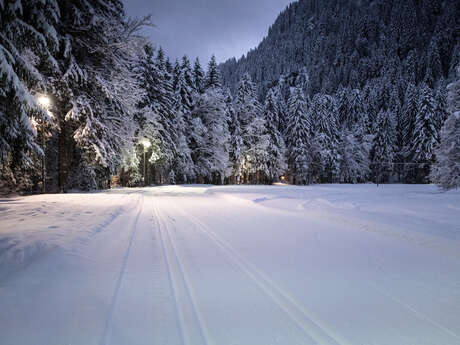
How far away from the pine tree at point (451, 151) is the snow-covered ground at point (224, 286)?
15992 mm

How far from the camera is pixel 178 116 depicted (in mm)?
28688

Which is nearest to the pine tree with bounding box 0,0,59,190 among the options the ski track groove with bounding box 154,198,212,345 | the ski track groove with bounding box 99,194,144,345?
the ski track groove with bounding box 99,194,144,345

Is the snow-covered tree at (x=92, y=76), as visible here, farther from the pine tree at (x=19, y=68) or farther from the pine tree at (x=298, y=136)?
the pine tree at (x=298, y=136)

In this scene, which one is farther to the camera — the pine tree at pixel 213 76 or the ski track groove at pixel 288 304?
the pine tree at pixel 213 76

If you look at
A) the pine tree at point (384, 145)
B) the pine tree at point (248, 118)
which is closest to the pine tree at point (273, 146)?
the pine tree at point (248, 118)

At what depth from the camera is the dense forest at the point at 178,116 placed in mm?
7736

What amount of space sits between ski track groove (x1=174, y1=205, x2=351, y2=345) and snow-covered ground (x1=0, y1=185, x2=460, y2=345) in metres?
0.01

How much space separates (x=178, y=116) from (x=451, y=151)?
25.3m

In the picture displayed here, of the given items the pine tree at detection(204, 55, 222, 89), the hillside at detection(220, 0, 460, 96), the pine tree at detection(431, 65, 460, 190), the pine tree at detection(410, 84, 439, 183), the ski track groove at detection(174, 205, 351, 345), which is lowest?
the ski track groove at detection(174, 205, 351, 345)

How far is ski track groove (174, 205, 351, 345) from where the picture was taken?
220cm

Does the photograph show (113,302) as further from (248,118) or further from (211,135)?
(248,118)

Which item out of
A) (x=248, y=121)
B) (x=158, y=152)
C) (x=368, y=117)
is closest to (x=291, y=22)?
(x=368, y=117)

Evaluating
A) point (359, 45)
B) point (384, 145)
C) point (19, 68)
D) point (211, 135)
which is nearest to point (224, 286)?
point (19, 68)

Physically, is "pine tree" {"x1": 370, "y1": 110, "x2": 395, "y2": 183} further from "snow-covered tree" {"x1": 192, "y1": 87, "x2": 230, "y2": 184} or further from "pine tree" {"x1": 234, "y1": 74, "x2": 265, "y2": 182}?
"snow-covered tree" {"x1": 192, "y1": 87, "x2": 230, "y2": 184}
